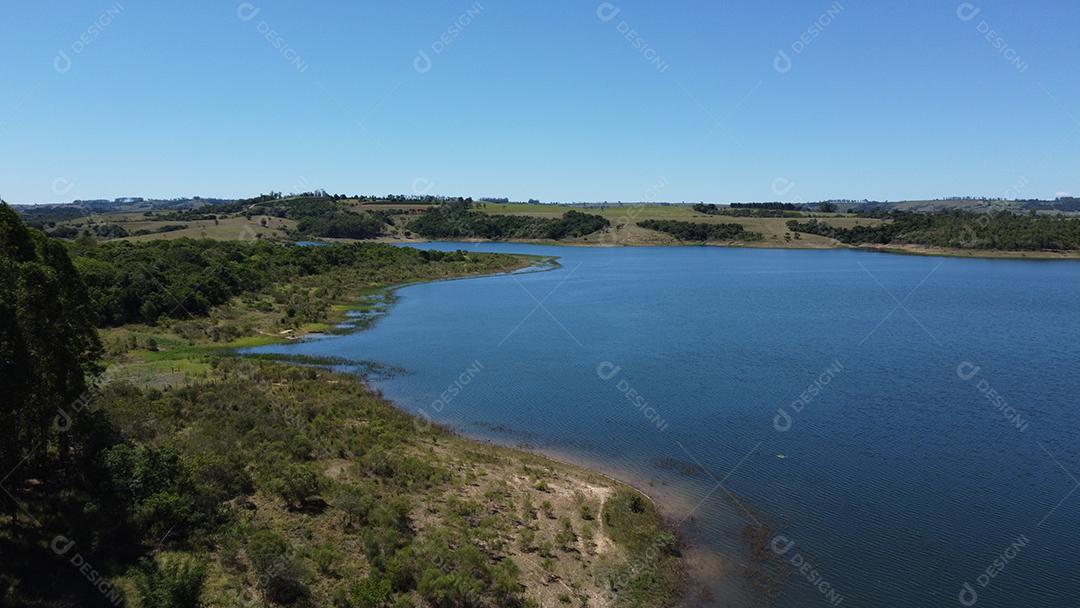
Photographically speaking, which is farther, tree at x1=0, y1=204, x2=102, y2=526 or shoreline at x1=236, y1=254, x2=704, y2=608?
shoreline at x1=236, y1=254, x2=704, y2=608

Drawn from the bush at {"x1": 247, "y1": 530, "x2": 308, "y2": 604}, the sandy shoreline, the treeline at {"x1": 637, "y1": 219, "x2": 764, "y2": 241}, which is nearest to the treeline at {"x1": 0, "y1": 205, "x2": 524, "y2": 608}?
Result: the bush at {"x1": 247, "y1": 530, "x2": 308, "y2": 604}

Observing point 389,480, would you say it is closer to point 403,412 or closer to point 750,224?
point 403,412

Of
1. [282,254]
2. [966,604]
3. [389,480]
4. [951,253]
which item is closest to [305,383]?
[389,480]

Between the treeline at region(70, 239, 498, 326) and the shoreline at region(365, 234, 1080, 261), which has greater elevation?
the treeline at region(70, 239, 498, 326)

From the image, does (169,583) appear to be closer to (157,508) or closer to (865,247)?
(157,508)

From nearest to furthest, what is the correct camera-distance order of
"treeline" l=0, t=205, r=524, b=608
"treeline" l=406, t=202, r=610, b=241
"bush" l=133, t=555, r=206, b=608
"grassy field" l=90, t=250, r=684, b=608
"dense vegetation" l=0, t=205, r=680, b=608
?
"bush" l=133, t=555, r=206, b=608
"treeline" l=0, t=205, r=524, b=608
"dense vegetation" l=0, t=205, r=680, b=608
"grassy field" l=90, t=250, r=684, b=608
"treeline" l=406, t=202, r=610, b=241

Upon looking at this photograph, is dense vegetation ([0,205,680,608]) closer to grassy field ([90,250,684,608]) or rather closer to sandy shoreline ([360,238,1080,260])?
grassy field ([90,250,684,608])
